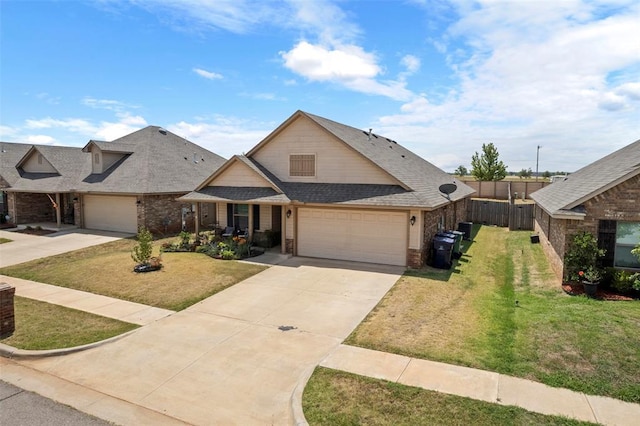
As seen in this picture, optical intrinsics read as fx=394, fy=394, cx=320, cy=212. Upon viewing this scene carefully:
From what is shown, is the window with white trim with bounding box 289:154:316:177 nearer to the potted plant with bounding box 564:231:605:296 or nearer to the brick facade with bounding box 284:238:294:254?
the brick facade with bounding box 284:238:294:254

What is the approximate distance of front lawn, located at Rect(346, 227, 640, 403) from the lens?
24.5 ft

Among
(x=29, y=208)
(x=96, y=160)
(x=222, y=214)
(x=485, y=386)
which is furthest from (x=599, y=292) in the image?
(x=29, y=208)

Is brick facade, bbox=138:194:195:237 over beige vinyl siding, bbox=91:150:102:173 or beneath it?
beneath

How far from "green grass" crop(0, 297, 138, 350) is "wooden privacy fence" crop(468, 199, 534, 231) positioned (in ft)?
82.0

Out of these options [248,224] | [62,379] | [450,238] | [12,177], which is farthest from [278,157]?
[12,177]

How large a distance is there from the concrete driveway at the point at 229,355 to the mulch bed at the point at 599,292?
5.54 meters

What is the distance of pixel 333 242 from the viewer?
1723 cm

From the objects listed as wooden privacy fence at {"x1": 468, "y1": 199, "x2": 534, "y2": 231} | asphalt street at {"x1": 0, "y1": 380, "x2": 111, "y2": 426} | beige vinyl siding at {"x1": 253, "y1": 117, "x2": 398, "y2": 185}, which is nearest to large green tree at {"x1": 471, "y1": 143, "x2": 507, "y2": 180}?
wooden privacy fence at {"x1": 468, "y1": 199, "x2": 534, "y2": 231}

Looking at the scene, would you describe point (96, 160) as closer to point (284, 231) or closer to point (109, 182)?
point (109, 182)

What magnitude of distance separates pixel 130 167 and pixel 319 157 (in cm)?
1416

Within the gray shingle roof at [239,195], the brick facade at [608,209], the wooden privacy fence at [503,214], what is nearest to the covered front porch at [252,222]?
the gray shingle roof at [239,195]

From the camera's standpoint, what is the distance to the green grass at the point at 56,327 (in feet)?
29.3

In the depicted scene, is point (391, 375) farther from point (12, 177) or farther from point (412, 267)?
point (12, 177)

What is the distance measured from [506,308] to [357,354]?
5.49 m
